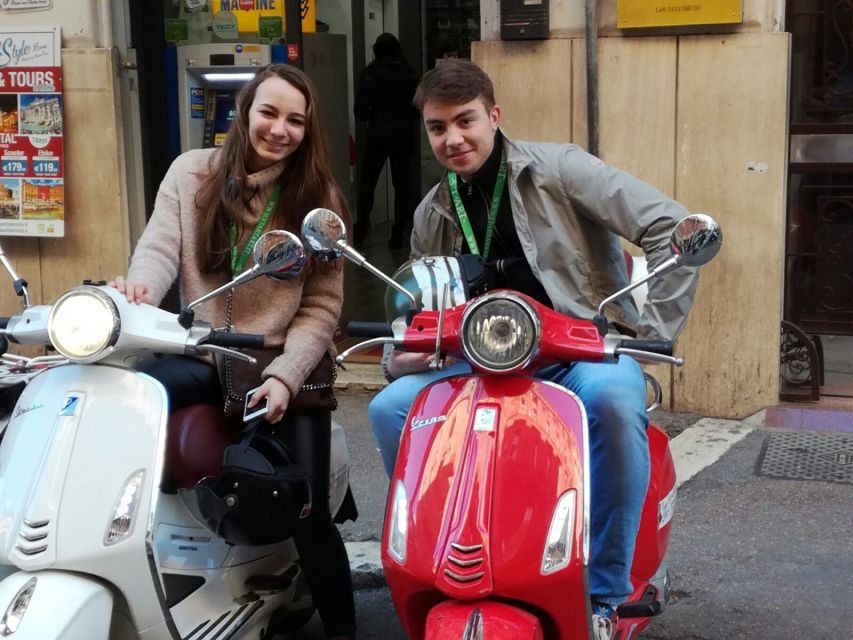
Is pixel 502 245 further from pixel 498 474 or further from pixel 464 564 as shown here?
pixel 464 564

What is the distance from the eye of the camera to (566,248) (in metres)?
3.50

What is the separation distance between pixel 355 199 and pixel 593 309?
6091mm

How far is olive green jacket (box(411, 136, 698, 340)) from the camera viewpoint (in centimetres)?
340

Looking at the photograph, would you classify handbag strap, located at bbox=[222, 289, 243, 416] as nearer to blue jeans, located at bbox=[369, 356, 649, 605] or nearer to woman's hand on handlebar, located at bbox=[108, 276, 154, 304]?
woman's hand on handlebar, located at bbox=[108, 276, 154, 304]

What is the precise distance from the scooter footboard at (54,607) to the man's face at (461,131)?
1471mm

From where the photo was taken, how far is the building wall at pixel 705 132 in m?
5.92

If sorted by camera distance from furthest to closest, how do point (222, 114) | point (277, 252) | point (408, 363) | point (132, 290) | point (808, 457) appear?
point (222, 114)
point (808, 457)
point (408, 363)
point (132, 290)
point (277, 252)

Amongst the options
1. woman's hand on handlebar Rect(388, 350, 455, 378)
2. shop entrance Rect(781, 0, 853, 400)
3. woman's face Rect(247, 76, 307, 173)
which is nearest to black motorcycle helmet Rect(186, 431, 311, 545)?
woman's hand on handlebar Rect(388, 350, 455, 378)

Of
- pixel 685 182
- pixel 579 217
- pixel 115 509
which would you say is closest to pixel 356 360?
pixel 685 182

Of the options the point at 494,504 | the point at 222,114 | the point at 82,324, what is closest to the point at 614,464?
the point at 494,504

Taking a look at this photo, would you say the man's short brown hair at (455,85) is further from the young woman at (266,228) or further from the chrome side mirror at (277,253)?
the chrome side mirror at (277,253)

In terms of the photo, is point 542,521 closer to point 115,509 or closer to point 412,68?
point 115,509

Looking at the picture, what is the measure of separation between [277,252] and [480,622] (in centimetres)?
99

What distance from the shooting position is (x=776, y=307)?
6.05 m
